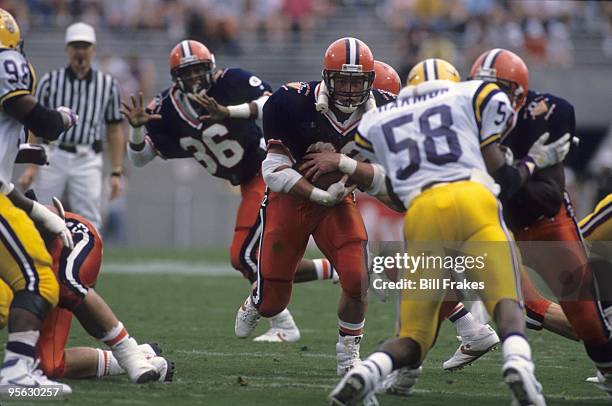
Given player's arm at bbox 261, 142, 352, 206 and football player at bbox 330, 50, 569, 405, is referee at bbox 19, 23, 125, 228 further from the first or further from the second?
football player at bbox 330, 50, 569, 405

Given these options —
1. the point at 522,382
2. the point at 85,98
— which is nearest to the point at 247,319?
the point at 522,382

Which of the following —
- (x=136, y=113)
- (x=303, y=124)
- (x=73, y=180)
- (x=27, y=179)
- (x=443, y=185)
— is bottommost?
(x=443, y=185)

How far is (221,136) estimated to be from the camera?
710 centimetres

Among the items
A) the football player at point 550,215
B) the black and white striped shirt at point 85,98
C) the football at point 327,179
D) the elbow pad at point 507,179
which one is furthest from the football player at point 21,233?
the black and white striped shirt at point 85,98

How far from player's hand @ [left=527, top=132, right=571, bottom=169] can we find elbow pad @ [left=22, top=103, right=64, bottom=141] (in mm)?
2035

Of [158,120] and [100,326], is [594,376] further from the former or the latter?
[158,120]

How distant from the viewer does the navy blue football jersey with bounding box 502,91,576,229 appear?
16.6 ft

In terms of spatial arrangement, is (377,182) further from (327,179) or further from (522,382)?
(522,382)

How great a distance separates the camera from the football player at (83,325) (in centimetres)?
492

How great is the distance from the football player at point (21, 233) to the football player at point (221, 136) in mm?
1996

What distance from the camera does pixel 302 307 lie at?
877 centimetres

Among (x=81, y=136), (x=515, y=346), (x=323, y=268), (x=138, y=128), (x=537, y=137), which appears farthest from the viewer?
(x=81, y=136)

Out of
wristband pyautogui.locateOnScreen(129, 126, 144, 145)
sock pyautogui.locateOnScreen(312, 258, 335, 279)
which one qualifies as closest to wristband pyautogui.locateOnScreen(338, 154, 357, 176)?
sock pyautogui.locateOnScreen(312, 258, 335, 279)

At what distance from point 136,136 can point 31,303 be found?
248 centimetres
